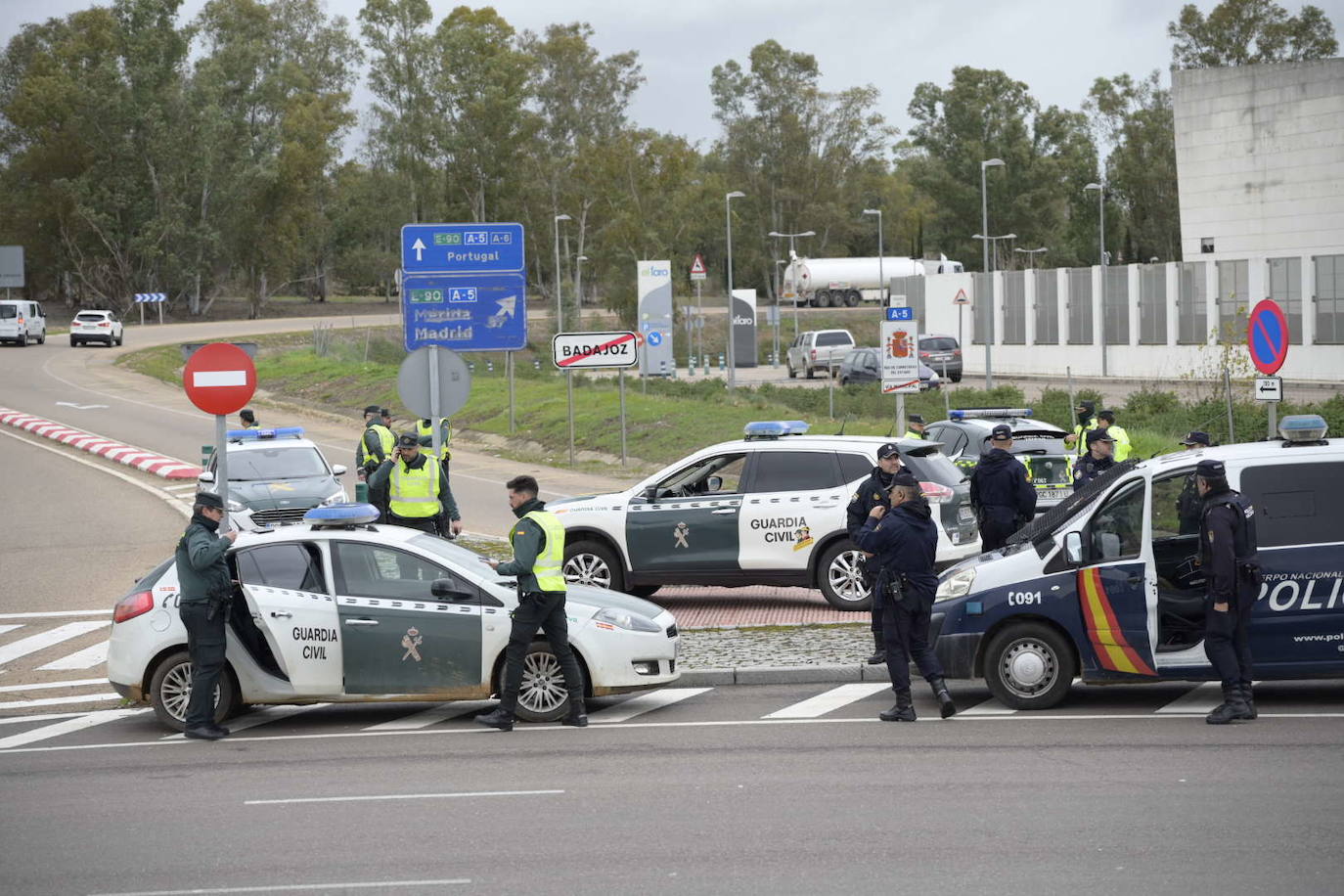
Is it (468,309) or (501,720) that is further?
(468,309)

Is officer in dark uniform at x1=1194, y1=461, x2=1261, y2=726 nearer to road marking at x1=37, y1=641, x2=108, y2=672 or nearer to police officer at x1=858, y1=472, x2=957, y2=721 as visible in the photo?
police officer at x1=858, y1=472, x2=957, y2=721

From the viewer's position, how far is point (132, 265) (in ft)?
284

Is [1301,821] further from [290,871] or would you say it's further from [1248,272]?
[1248,272]

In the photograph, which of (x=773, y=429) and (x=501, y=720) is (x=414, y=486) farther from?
(x=501, y=720)

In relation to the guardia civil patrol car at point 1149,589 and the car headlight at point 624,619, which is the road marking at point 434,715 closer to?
the car headlight at point 624,619

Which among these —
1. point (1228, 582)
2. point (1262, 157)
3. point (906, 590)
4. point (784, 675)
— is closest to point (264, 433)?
point (784, 675)

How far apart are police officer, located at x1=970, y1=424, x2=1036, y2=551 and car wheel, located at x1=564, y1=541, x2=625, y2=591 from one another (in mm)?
3882

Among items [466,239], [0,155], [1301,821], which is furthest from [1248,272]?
[0,155]

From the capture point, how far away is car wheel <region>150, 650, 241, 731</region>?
445 inches

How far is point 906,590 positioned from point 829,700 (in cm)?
149

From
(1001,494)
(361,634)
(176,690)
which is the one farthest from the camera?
(1001,494)

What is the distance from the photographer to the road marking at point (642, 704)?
11508 mm

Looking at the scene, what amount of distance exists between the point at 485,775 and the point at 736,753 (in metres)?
1.63

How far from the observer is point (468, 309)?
18.1m
